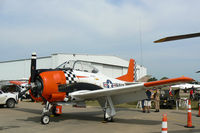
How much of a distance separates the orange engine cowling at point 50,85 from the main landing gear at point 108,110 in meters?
1.82

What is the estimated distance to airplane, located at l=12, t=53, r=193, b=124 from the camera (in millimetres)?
7879

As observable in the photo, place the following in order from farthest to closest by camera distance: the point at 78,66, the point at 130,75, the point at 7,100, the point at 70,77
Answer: the point at 7,100, the point at 130,75, the point at 78,66, the point at 70,77

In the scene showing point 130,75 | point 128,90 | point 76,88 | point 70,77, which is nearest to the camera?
point 128,90

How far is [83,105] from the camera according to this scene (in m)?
8.93

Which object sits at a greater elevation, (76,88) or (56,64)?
(56,64)

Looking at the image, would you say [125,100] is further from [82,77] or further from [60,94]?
[60,94]

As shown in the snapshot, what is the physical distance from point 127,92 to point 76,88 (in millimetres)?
2117

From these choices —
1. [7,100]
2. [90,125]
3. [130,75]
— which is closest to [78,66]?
[90,125]

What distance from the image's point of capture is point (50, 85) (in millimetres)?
7902

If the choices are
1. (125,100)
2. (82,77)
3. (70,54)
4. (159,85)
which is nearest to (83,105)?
(82,77)

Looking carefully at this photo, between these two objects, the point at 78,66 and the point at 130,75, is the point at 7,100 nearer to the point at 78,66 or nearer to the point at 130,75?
the point at 78,66

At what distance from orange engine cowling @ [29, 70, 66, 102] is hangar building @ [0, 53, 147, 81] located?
86.9ft

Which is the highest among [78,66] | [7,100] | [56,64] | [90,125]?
[56,64]

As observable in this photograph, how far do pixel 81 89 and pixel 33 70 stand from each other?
6.94 ft
